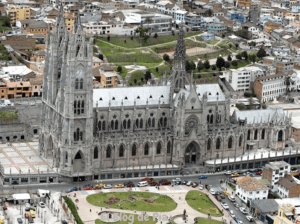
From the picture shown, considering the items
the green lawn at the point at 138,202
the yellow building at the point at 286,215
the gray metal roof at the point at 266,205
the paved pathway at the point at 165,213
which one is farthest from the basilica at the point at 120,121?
the yellow building at the point at 286,215

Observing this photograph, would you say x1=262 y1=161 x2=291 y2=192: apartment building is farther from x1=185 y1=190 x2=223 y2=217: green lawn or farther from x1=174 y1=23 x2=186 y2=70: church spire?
x1=174 y1=23 x2=186 y2=70: church spire

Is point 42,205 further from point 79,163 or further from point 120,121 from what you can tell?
point 120,121

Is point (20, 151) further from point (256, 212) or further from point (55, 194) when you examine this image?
point (256, 212)

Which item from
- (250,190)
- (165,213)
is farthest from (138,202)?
(250,190)

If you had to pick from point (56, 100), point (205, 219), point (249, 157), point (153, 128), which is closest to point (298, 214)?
point (205, 219)

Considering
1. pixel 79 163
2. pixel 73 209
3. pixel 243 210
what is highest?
pixel 79 163

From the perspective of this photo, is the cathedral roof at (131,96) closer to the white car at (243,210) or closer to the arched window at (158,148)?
the arched window at (158,148)
